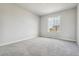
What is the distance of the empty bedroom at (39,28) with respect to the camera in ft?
10.6

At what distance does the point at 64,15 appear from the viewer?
5164mm

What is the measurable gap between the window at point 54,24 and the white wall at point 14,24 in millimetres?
1688

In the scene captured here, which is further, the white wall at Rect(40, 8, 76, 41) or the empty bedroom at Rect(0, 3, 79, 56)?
the white wall at Rect(40, 8, 76, 41)

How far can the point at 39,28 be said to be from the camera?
7117mm

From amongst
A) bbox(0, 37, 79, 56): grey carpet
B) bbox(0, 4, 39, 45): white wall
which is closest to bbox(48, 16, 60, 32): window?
bbox(0, 4, 39, 45): white wall

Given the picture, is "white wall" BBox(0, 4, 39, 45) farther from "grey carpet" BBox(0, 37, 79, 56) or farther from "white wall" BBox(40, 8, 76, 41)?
"white wall" BBox(40, 8, 76, 41)

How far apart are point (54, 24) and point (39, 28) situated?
1694 mm

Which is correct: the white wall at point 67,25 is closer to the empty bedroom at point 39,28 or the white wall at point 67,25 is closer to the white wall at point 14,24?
the empty bedroom at point 39,28

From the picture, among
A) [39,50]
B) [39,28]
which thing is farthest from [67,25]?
[39,50]

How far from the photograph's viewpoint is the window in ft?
18.9

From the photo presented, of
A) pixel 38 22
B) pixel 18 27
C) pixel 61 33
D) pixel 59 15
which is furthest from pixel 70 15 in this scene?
pixel 18 27

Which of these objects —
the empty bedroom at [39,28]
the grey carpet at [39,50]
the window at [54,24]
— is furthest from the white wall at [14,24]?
the window at [54,24]

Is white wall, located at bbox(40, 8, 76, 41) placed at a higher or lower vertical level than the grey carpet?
higher

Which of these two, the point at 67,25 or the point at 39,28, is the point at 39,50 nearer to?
the point at 67,25
